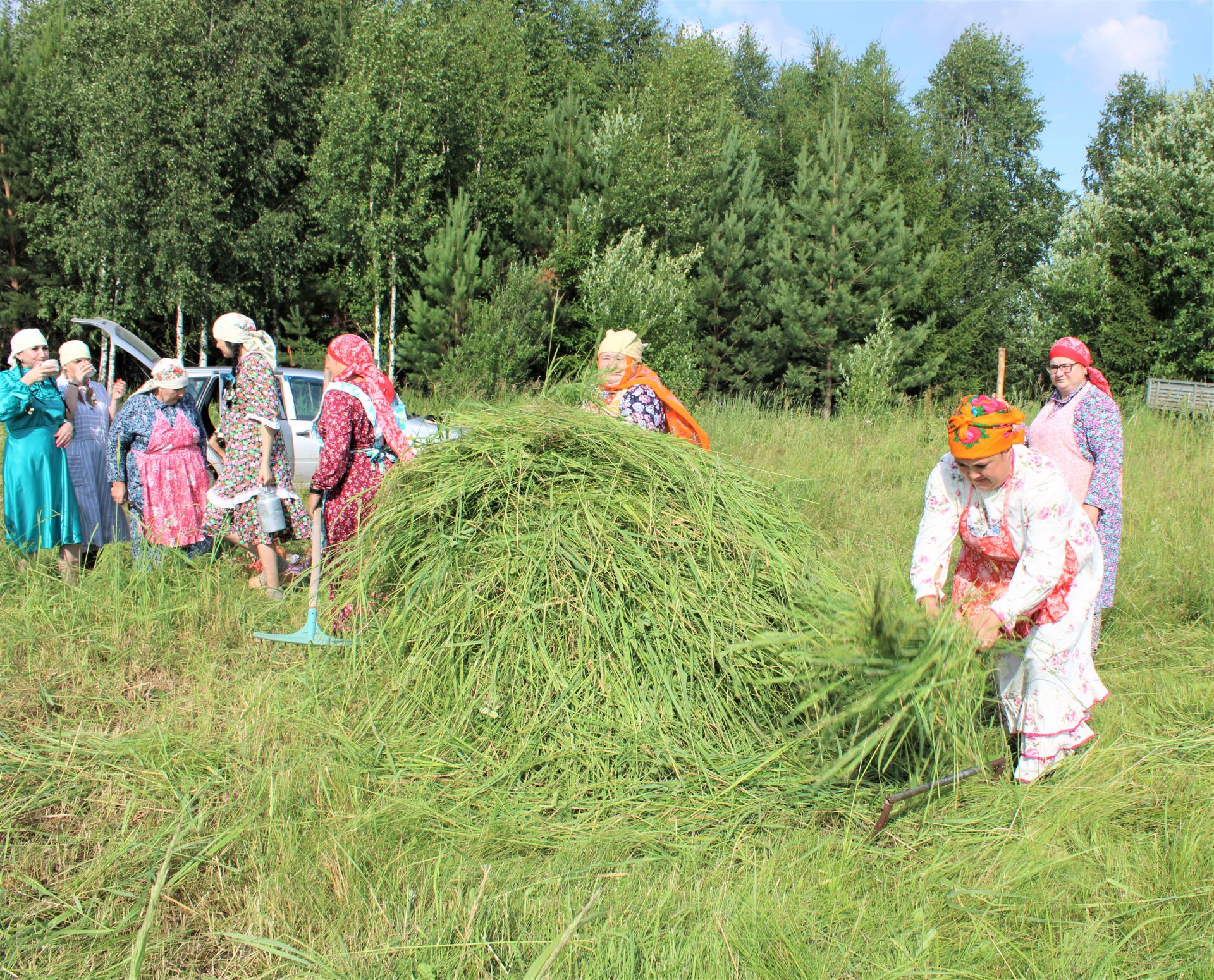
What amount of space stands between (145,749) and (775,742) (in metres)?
2.24

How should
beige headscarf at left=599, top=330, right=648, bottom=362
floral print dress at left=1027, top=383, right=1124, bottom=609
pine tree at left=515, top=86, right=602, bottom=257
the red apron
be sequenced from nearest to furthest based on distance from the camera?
the red apron < floral print dress at left=1027, top=383, right=1124, bottom=609 < beige headscarf at left=599, top=330, right=648, bottom=362 < pine tree at left=515, top=86, right=602, bottom=257

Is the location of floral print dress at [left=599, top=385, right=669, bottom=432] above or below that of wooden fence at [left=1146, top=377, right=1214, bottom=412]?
above

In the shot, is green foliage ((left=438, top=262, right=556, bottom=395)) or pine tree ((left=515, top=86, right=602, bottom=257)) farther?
pine tree ((left=515, top=86, right=602, bottom=257))

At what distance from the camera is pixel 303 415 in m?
9.40

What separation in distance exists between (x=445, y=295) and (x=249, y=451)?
46.4ft

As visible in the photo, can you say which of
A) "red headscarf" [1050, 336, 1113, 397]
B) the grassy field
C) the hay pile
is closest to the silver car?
the grassy field

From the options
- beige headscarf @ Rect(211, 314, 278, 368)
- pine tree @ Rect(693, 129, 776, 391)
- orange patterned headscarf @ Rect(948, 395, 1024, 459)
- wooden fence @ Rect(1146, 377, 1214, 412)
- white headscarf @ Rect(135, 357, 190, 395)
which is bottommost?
wooden fence @ Rect(1146, 377, 1214, 412)

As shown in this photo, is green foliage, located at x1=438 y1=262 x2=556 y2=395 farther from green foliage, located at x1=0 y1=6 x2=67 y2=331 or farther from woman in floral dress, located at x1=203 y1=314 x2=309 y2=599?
green foliage, located at x1=0 y1=6 x2=67 y2=331

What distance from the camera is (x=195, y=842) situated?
8.73ft

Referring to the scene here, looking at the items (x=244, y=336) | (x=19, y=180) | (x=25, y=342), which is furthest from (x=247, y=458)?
(x=19, y=180)

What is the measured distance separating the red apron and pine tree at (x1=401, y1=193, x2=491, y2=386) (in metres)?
15.9

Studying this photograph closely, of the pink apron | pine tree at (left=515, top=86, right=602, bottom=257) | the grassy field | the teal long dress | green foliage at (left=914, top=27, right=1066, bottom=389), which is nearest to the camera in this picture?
the grassy field

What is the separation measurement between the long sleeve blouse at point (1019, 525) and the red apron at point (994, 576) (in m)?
0.02

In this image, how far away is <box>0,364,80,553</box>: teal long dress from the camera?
16.8 feet
